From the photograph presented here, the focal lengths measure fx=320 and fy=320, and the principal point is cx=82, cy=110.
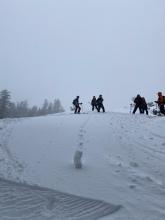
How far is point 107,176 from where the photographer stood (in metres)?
11.3

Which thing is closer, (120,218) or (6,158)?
(120,218)

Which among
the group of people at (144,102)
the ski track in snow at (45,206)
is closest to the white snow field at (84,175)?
the ski track in snow at (45,206)

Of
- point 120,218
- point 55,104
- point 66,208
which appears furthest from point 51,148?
point 55,104

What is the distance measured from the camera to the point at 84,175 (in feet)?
37.8

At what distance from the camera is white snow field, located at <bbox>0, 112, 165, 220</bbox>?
9.21 metres

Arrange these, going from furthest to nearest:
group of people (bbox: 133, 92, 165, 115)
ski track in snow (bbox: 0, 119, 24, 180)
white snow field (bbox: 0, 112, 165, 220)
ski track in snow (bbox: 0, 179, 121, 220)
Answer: group of people (bbox: 133, 92, 165, 115) → ski track in snow (bbox: 0, 119, 24, 180) → white snow field (bbox: 0, 112, 165, 220) → ski track in snow (bbox: 0, 179, 121, 220)

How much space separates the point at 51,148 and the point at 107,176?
4.24m

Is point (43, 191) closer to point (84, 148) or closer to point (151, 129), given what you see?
point (84, 148)

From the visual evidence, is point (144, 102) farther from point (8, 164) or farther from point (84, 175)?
point (84, 175)

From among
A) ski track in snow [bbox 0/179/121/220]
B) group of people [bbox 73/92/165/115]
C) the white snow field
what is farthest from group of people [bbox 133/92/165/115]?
ski track in snow [bbox 0/179/121/220]

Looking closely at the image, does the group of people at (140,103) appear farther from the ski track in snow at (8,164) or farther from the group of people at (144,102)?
the ski track in snow at (8,164)

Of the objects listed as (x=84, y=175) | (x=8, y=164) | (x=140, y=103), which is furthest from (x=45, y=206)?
(x=140, y=103)

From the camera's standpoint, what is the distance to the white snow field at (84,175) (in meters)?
9.21

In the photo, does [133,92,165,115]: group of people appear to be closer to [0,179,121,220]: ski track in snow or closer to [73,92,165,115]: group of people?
[73,92,165,115]: group of people
